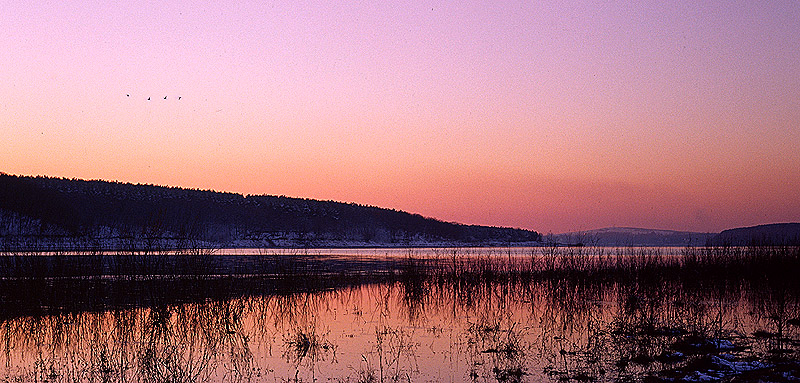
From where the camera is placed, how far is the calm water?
987 centimetres

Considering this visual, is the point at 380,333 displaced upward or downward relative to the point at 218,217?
downward

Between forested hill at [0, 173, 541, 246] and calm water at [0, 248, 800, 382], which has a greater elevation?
forested hill at [0, 173, 541, 246]

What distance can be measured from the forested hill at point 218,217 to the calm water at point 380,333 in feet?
250

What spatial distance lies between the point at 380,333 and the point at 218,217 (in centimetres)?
13359

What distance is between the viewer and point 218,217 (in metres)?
141

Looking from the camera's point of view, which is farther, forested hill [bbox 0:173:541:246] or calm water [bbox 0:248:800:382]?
forested hill [bbox 0:173:541:246]

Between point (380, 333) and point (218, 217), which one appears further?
point (218, 217)

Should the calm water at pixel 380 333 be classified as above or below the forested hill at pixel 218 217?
below

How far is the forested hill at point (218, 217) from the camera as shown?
99438 mm

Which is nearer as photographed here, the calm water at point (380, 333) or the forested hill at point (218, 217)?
the calm water at point (380, 333)

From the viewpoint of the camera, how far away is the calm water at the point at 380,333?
9867 mm

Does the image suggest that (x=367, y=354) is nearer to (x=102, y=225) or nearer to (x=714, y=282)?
(x=714, y=282)

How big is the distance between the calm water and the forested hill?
76177 millimetres

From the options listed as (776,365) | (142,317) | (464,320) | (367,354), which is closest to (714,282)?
(464,320)
